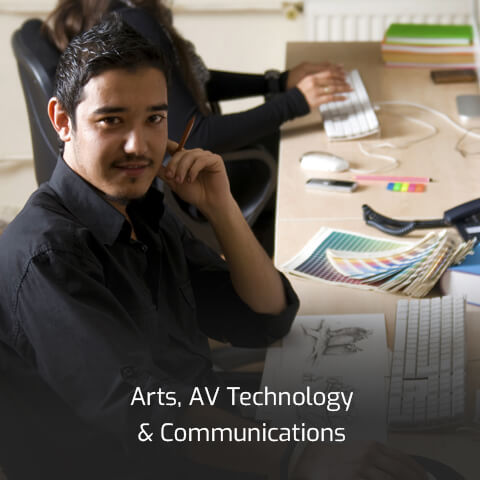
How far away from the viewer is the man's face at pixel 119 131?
879mm

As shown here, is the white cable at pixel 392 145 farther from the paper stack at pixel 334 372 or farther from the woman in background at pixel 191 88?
the paper stack at pixel 334 372

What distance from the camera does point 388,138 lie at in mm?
1796

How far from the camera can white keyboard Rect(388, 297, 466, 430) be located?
0.86 meters

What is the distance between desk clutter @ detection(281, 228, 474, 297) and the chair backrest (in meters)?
0.77

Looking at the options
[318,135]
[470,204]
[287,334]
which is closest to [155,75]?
[287,334]

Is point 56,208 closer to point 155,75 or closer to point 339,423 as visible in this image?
point 155,75

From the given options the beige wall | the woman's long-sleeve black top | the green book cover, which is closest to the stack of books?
the green book cover

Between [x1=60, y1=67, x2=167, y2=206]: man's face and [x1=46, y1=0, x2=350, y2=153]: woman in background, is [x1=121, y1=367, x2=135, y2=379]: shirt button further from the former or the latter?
[x1=46, y1=0, x2=350, y2=153]: woman in background

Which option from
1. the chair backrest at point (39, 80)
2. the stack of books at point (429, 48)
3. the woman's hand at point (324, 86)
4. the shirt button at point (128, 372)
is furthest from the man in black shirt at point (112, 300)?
the stack of books at point (429, 48)

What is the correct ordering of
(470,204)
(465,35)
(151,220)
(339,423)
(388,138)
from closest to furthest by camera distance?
(339,423) < (151,220) < (470,204) < (388,138) < (465,35)

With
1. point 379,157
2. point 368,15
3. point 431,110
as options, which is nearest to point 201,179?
point 379,157

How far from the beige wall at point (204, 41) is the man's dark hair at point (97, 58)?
2301 mm

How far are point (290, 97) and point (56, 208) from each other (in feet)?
3.73

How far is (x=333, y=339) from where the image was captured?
41.6 inches
